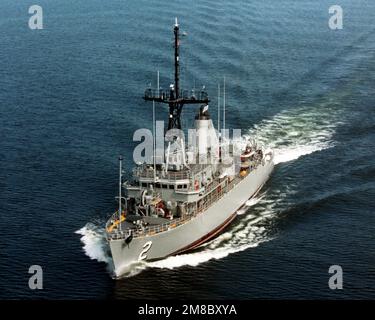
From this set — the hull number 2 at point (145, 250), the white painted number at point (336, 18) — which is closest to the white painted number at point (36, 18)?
the white painted number at point (336, 18)

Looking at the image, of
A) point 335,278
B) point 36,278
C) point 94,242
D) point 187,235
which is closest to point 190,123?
point 187,235

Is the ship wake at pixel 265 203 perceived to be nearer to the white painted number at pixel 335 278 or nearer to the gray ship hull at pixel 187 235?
the gray ship hull at pixel 187 235

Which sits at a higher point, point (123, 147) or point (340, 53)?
point (340, 53)

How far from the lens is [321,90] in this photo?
318ft

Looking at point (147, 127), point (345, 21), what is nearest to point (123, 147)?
point (147, 127)

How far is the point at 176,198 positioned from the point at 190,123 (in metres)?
25.2

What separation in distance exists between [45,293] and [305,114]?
49845mm

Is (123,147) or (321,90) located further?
(321,90)

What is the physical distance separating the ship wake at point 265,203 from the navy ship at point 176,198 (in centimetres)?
120

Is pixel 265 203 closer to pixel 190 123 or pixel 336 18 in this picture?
pixel 190 123

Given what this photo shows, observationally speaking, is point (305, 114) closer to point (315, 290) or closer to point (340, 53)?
point (340, 53)

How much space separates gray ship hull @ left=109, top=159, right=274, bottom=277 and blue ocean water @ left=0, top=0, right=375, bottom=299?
1.14 m

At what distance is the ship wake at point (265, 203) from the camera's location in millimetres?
58906

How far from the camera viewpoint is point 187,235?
197ft
